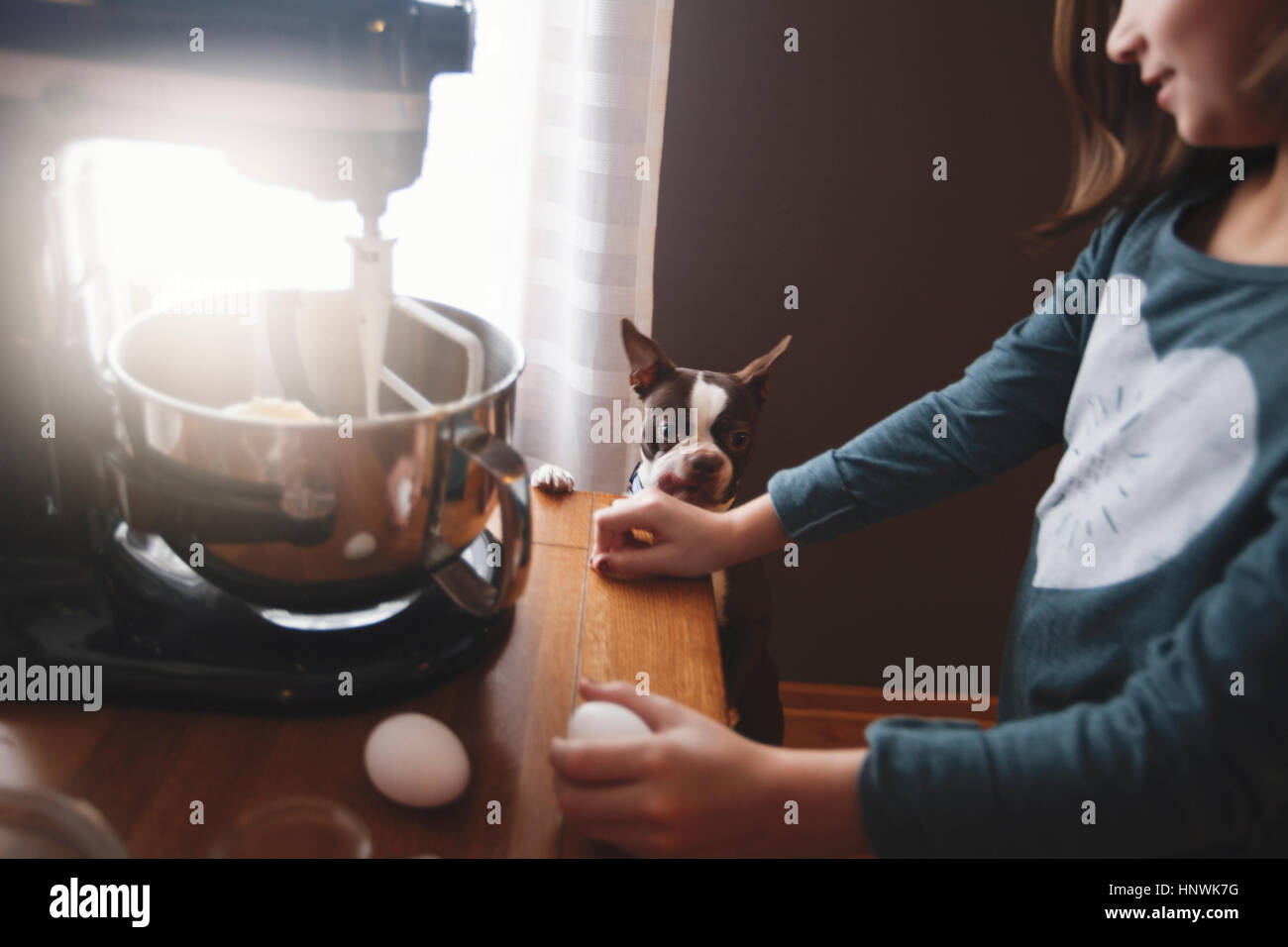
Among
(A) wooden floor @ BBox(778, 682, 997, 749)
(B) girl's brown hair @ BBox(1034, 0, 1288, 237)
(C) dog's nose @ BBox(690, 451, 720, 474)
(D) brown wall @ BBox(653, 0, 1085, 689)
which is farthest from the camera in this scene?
(A) wooden floor @ BBox(778, 682, 997, 749)

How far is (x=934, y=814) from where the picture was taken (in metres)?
0.49

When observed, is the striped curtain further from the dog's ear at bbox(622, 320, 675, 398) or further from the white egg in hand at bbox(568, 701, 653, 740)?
the white egg in hand at bbox(568, 701, 653, 740)

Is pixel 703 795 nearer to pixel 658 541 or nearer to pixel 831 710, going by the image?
pixel 658 541

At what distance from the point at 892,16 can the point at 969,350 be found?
1.69 ft

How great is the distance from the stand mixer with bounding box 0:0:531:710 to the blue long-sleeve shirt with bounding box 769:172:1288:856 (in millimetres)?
311

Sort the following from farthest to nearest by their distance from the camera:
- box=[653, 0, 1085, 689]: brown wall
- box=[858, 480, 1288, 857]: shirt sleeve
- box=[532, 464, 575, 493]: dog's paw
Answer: box=[653, 0, 1085, 689]: brown wall
box=[532, 464, 575, 493]: dog's paw
box=[858, 480, 1288, 857]: shirt sleeve

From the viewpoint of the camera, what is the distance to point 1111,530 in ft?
2.27

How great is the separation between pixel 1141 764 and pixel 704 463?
0.63 metres

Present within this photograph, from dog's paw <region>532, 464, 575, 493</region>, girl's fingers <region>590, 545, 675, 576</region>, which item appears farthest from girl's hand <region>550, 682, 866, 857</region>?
dog's paw <region>532, 464, 575, 493</region>

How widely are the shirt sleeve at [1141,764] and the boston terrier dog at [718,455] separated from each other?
57cm

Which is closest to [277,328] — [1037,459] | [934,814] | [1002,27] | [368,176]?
[368,176]

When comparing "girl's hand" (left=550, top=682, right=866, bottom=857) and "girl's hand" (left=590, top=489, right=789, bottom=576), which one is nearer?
"girl's hand" (left=550, top=682, right=866, bottom=857)

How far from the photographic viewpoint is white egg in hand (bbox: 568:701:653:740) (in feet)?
1.73

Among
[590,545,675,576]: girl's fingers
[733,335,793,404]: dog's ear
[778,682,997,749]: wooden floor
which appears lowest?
[778,682,997,749]: wooden floor
